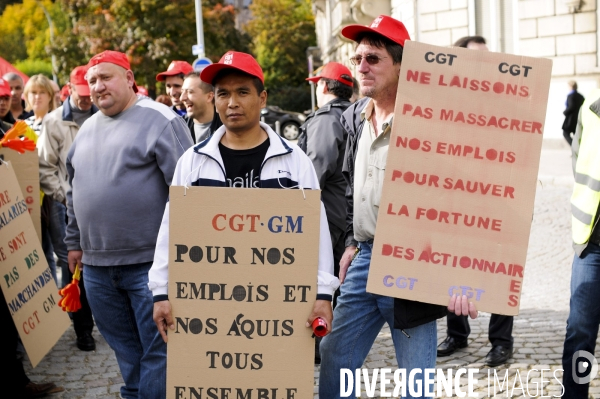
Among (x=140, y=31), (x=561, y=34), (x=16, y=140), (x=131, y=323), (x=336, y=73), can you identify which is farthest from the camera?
(x=140, y=31)

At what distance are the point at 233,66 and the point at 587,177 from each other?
1.90 meters

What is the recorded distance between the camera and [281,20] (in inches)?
2067

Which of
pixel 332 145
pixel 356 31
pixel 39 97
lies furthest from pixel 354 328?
pixel 39 97

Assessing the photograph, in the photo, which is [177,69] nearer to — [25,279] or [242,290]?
→ [25,279]

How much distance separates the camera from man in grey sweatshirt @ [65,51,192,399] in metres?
4.19

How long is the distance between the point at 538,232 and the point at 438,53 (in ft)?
24.5

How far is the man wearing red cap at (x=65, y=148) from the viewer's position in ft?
20.7

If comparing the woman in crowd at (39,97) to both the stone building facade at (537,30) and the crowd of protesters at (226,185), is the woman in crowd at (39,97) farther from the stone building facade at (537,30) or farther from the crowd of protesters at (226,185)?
the stone building facade at (537,30)

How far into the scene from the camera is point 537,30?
18266mm

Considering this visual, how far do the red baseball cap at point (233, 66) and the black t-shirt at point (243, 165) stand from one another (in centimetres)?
31

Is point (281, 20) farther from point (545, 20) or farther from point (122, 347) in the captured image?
point (122, 347)

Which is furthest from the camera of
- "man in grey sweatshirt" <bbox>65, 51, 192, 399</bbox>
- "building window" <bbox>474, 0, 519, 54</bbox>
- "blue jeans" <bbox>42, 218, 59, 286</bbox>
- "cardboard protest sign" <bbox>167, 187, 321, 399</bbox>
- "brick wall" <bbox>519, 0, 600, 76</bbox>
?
"building window" <bbox>474, 0, 519, 54</bbox>

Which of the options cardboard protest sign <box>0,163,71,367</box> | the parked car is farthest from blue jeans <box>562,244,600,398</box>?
the parked car

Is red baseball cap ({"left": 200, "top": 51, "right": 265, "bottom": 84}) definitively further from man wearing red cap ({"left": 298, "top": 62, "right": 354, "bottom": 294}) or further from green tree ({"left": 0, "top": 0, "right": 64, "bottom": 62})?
green tree ({"left": 0, "top": 0, "right": 64, "bottom": 62})
